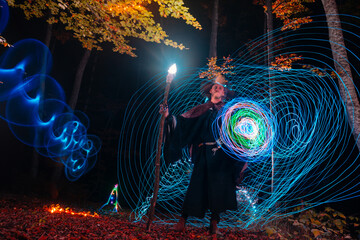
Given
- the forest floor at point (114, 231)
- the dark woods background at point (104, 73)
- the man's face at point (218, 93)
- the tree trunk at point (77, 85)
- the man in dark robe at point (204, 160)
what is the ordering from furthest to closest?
1. the tree trunk at point (77, 85)
2. the dark woods background at point (104, 73)
3. the man's face at point (218, 93)
4. the man in dark robe at point (204, 160)
5. the forest floor at point (114, 231)

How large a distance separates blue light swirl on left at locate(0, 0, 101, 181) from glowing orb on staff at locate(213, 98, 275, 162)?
27.9ft

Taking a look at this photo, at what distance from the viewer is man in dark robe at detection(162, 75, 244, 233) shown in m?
4.46

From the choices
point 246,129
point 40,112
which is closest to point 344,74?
point 246,129

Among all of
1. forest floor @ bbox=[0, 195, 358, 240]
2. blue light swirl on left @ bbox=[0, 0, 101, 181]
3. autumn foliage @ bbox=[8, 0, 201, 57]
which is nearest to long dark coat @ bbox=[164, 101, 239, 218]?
forest floor @ bbox=[0, 195, 358, 240]

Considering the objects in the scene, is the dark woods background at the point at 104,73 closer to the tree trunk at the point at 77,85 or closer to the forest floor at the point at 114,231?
the tree trunk at the point at 77,85

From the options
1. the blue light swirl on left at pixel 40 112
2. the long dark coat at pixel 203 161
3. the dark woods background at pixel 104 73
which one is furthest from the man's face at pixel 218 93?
the blue light swirl on left at pixel 40 112

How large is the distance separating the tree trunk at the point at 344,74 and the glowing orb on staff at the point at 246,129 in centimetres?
219

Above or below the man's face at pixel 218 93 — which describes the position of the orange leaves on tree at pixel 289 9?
above

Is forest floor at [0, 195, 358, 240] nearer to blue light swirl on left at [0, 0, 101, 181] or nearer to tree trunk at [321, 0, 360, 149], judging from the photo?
tree trunk at [321, 0, 360, 149]

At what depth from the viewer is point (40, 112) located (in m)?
11.0

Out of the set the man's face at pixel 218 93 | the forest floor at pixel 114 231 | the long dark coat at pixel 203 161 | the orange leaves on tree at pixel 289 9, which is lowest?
the forest floor at pixel 114 231

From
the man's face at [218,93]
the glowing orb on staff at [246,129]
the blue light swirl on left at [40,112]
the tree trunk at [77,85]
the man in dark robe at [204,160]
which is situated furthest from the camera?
the tree trunk at [77,85]

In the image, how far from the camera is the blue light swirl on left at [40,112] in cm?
1007

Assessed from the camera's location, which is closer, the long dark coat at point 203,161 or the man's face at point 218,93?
the long dark coat at point 203,161
